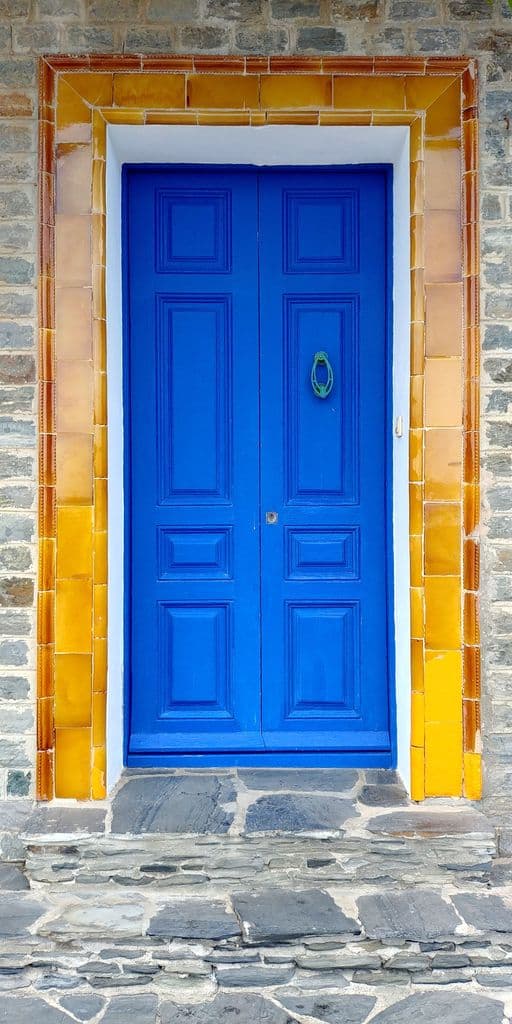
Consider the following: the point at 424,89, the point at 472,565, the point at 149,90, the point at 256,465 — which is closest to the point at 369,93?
the point at 424,89

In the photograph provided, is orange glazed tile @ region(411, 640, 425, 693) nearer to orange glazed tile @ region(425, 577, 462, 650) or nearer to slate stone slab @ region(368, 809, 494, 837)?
orange glazed tile @ region(425, 577, 462, 650)

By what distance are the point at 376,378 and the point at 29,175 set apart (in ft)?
5.09

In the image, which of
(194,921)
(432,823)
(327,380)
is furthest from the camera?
(327,380)

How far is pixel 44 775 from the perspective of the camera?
3.04 metres

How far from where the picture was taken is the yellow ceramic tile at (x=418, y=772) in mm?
3061

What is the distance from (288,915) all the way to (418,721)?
2.79 ft

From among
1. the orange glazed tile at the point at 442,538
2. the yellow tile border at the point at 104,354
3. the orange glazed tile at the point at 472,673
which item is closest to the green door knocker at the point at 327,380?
the yellow tile border at the point at 104,354

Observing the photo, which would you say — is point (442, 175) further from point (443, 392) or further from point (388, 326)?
point (443, 392)

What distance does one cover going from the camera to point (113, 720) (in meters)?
3.17

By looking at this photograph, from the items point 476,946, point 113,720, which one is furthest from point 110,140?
point 476,946

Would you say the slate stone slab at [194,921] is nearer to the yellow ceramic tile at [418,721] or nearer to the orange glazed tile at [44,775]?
the orange glazed tile at [44,775]

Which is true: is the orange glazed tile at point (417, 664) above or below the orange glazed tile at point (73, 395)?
below

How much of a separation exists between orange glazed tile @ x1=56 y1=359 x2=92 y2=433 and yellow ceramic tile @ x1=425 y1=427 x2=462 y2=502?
4.21 ft

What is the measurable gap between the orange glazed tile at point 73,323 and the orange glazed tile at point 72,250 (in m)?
0.04
